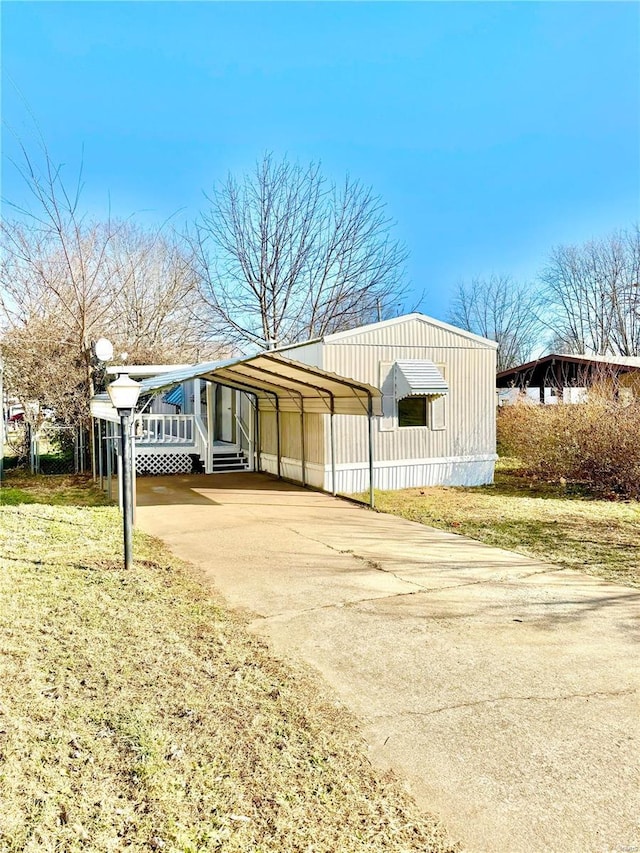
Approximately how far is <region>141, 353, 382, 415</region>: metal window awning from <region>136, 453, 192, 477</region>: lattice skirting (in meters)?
3.32

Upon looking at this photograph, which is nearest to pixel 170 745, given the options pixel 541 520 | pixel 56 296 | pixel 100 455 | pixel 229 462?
pixel 541 520

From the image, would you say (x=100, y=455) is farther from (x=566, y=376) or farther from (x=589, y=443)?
(x=566, y=376)

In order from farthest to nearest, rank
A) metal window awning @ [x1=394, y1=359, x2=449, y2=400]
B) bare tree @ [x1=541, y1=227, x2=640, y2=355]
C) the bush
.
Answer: bare tree @ [x1=541, y1=227, x2=640, y2=355] → metal window awning @ [x1=394, y1=359, x2=449, y2=400] → the bush

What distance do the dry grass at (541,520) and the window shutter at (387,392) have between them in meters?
1.46

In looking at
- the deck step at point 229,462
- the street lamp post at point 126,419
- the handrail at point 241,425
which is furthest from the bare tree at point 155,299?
the street lamp post at point 126,419

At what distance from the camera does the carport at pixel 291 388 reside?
8.70 meters

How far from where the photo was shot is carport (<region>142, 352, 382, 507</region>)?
870 cm

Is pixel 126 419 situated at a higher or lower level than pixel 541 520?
higher

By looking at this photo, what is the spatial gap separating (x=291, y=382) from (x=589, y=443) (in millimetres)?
6297

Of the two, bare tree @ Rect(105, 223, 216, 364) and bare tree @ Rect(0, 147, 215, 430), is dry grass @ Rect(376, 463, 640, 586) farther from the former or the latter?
bare tree @ Rect(105, 223, 216, 364)

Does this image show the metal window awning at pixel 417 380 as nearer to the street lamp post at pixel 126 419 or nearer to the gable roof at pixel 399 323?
the gable roof at pixel 399 323

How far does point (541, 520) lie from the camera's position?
28.1 feet

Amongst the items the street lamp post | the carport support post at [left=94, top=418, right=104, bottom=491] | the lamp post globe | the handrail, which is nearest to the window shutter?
the handrail

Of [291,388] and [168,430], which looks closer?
[291,388]
